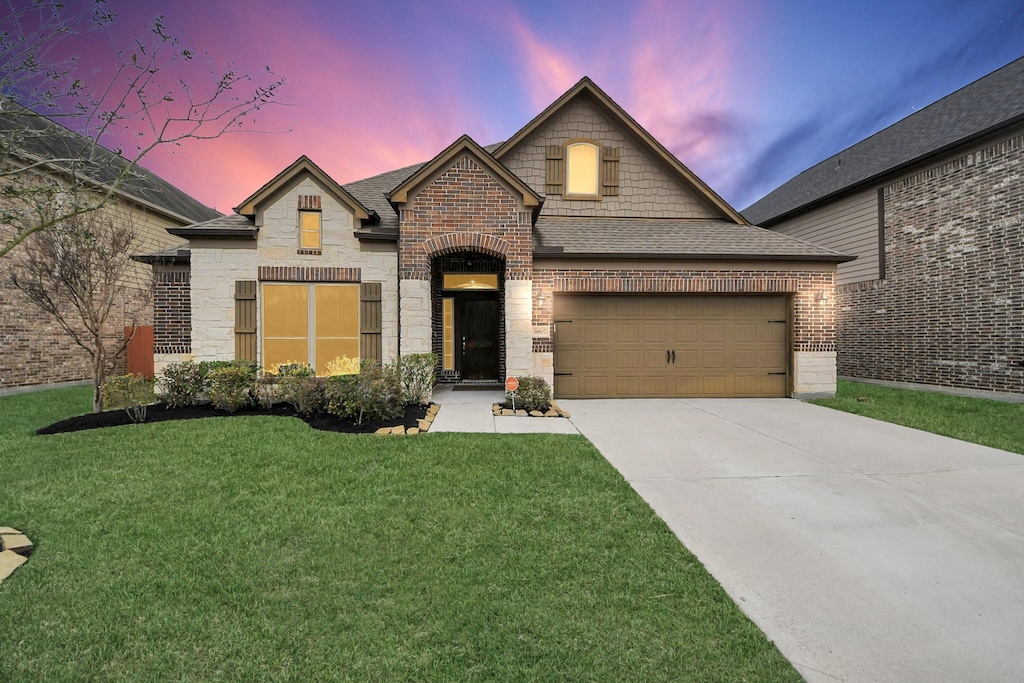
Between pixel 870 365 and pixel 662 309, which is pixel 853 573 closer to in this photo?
pixel 662 309

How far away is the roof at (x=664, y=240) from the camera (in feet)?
31.3

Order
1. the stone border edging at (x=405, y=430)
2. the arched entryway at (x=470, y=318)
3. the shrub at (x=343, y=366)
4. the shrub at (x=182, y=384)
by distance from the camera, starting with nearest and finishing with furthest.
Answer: the stone border edging at (x=405, y=430)
the shrub at (x=182, y=384)
the shrub at (x=343, y=366)
the arched entryway at (x=470, y=318)

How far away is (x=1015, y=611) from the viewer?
102 inches

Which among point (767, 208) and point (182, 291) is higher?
point (767, 208)

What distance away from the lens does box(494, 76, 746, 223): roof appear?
1129 centimetres

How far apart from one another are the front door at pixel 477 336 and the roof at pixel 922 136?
12262mm

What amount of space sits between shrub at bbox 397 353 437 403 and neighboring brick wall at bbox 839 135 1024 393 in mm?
13279

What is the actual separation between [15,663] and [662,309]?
10.2 metres

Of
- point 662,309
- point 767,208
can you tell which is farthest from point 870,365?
point 767,208

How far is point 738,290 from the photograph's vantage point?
984 cm

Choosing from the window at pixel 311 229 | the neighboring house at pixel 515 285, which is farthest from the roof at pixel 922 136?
the window at pixel 311 229

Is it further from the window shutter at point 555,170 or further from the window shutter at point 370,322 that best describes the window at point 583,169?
the window shutter at point 370,322

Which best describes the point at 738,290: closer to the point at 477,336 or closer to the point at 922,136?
the point at 477,336

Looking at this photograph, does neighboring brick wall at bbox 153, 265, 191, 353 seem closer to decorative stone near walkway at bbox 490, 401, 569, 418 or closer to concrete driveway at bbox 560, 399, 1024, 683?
decorative stone near walkway at bbox 490, 401, 569, 418
